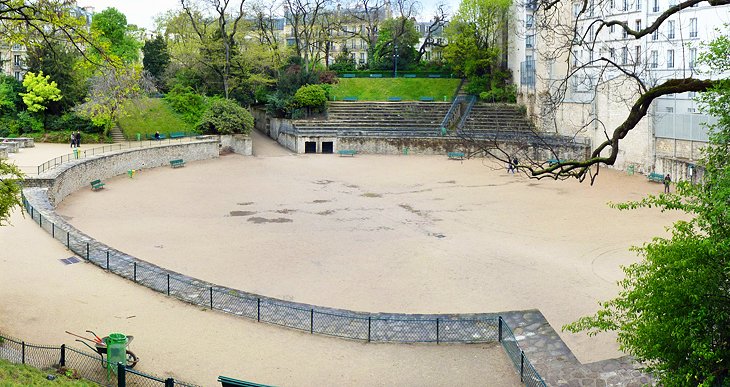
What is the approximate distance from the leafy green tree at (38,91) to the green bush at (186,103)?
9965 mm

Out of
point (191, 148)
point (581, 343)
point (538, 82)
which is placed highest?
point (538, 82)

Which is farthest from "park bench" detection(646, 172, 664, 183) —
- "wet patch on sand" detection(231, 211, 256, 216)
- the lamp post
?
the lamp post

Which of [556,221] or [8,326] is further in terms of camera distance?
[556,221]

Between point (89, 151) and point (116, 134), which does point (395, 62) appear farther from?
point (89, 151)

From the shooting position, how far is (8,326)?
1595 cm

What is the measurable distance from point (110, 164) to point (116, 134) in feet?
38.3

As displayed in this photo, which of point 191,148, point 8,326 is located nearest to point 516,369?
point 8,326

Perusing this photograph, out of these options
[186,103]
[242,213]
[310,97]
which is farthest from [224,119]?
[242,213]

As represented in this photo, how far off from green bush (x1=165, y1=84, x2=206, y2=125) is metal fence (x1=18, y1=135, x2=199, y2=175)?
364 cm

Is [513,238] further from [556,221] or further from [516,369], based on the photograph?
[516,369]

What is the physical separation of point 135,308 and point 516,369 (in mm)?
9411

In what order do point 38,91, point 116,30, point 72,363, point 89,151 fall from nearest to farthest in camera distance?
1. point 72,363
2. point 89,151
3. point 38,91
4. point 116,30

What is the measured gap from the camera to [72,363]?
13.8 metres

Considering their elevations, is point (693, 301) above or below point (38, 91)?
below
